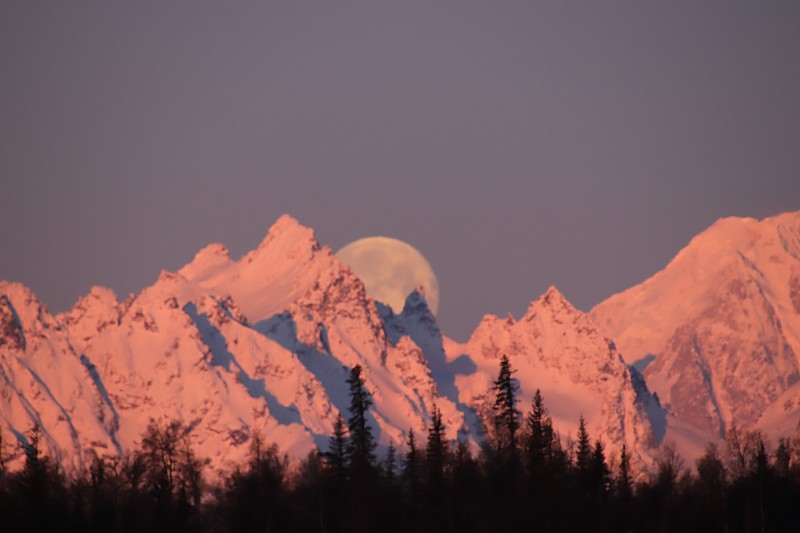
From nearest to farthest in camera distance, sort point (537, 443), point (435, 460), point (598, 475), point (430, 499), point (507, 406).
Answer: point (430, 499)
point (598, 475)
point (537, 443)
point (435, 460)
point (507, 406)

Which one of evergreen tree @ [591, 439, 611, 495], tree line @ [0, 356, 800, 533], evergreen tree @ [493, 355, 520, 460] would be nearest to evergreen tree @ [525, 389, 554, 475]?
tree line @ [0, 356, 800, 533]

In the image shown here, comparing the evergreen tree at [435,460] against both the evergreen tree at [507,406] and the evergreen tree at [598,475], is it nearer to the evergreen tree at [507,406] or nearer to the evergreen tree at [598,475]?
the evergreen tree at [507,406]

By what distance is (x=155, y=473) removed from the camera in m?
151

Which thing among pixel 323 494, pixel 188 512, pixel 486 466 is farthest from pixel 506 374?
pixel 188 512

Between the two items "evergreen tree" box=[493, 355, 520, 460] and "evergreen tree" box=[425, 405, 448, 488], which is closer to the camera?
"evergreen tree" box=[425, 405, 448, 488]

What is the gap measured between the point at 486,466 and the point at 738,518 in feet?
67.2

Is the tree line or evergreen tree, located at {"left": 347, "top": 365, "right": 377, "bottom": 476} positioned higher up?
evergreen tree, located at {"left": 347, "top": 365, "right": 377, "bottom": 476}

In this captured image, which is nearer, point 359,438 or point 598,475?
point 359,438

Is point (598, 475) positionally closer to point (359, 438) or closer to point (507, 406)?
point (507, 406)

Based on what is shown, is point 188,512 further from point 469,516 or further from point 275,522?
point 469,516

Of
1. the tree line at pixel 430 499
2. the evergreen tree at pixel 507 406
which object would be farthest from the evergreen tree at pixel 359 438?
the evergreen tree at pixel 507 406

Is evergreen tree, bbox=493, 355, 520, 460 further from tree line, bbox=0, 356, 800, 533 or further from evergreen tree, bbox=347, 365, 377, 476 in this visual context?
evergreen tree, bbox=347, 365, 377, 476

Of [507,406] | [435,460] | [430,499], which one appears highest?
[507,406]

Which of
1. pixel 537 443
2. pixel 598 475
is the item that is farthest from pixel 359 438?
pixel 598 475
